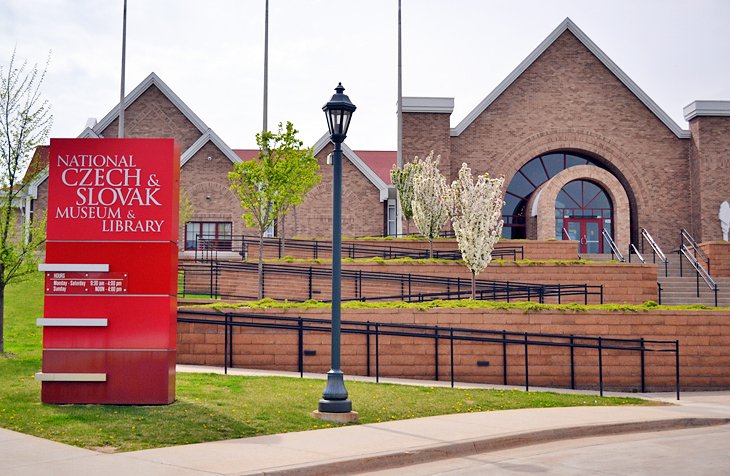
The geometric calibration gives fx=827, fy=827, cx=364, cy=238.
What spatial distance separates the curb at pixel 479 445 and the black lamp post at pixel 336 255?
7.13 ft

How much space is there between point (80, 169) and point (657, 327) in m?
13.1

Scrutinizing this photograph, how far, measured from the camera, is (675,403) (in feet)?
51.0

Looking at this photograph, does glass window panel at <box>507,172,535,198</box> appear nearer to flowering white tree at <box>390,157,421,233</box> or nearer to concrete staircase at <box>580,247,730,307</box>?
flowering white tree at <box>390,157,421,233</box>

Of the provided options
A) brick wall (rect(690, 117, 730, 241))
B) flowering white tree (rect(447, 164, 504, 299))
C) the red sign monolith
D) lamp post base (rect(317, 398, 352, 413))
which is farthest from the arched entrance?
the red sign monolith

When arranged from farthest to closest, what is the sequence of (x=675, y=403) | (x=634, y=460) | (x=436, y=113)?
1. (x=436, y=113)
2. (x=675, y=403)
3. (x=634, y=460)

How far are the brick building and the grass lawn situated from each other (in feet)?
79.8

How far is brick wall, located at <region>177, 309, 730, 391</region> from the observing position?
17.3 metres

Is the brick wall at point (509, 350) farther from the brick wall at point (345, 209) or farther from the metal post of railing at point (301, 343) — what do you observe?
the brick wall at point (345, 209)

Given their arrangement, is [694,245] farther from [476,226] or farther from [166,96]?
[166,96]

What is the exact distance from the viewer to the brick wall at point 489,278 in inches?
1024

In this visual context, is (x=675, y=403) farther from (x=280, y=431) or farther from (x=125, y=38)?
(x=125, y=38)

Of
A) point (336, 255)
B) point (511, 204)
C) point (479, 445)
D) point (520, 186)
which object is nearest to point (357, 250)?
point (511, 204)

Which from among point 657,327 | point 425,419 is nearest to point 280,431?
point 425,419

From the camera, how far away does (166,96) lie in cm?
4472
